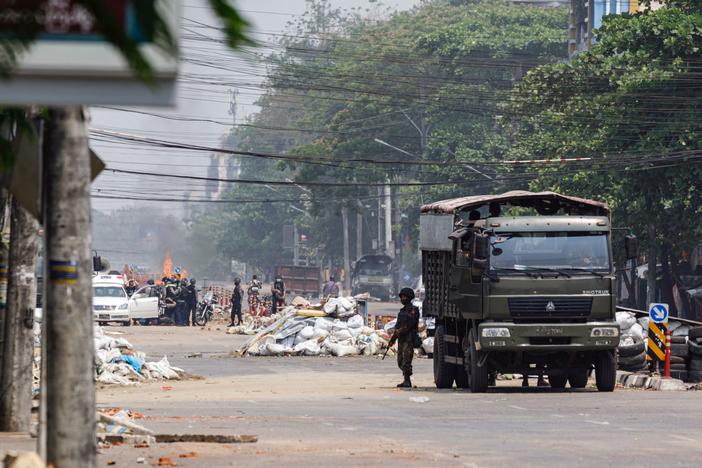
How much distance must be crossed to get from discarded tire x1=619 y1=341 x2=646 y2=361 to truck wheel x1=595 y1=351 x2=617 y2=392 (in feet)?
14.4

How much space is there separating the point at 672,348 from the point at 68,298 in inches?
794

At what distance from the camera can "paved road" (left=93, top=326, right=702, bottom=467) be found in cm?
1276

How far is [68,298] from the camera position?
8578 mm

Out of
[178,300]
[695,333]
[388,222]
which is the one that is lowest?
[695,333]

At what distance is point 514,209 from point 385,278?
157 feet

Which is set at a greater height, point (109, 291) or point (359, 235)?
point (359, 235)

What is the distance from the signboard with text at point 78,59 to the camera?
440 cm

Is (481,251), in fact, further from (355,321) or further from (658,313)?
(355,321)

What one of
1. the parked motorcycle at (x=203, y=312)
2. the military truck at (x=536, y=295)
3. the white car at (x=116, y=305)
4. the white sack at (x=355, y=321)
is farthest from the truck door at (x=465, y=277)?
the parked motorcycle at (x=203, y=312)

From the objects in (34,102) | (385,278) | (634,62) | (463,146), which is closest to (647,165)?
(634,62)

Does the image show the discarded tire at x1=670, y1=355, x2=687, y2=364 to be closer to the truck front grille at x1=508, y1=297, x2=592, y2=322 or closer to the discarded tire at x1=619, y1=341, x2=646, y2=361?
the discarded tire at x1=619, y1=341, x2=646, y2=361

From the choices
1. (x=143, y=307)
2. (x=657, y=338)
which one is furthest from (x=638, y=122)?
(x=143, y=307)

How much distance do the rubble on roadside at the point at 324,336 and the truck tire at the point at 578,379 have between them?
→ 1121cm

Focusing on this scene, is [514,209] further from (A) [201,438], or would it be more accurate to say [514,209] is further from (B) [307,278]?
(B) [307,278]
